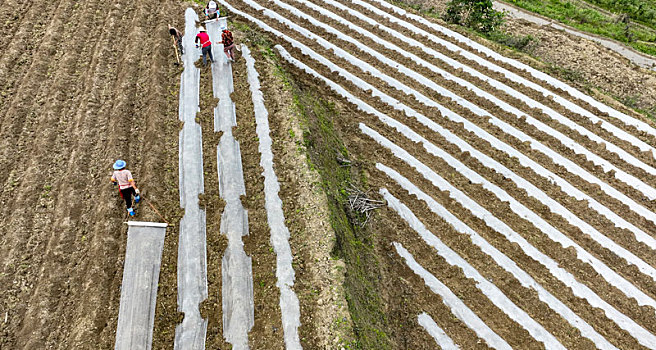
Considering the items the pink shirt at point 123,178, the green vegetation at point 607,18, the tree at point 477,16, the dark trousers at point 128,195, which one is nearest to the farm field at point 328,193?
the dark trousers at point 128,195

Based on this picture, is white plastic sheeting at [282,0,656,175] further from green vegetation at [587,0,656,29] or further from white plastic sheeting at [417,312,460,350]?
green vegetation at [587,0,656,29]

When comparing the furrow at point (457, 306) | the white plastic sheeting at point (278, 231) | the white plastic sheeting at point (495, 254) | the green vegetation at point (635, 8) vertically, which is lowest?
the furrow at point (457, 306)

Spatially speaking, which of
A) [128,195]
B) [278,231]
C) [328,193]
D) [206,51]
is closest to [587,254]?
[328,193]

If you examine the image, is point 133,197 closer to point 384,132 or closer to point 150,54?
point 150,54

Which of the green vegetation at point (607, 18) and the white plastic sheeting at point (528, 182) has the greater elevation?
the green vegetation at point (607, 18)

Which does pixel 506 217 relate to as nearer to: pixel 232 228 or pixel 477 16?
pixel 232 228

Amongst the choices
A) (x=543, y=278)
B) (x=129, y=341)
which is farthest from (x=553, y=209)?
(x=129, y=341)

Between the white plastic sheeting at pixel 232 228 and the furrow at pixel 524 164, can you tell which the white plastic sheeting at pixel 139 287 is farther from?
the furrow at pixel 524 164
